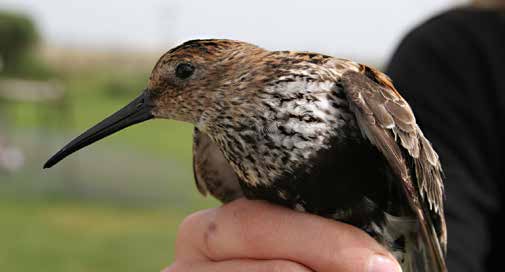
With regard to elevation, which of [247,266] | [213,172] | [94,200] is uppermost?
[213,172]

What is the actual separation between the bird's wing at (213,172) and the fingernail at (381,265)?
712 millimetres

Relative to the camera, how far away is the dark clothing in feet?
11.4

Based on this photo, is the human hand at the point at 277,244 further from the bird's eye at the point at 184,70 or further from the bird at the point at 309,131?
the bird's eye at the point at 184,70

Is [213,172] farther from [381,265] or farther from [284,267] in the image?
[381,265]

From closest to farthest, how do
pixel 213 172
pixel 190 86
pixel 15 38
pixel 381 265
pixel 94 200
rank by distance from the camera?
pixel 381 265 → pixel 190 86 → pixel 213 172 → pixel 94 200 → pixel 15 38

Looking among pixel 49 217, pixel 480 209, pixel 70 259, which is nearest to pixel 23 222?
pixel 49 217

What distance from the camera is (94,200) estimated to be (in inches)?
426

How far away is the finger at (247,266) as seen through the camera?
7.22ft

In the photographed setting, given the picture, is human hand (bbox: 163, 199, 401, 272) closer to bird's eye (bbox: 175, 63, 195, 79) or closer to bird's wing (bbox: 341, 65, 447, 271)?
bird's wing (bbox: 341, 65, 447, 271)

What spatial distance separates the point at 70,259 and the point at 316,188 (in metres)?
6.85

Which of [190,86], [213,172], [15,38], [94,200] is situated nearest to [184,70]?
[190,86]

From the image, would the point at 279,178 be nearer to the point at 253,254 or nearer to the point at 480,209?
the point at 253,254

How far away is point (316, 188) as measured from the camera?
2217 millimetres

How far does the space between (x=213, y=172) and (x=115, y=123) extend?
19.1 inches
